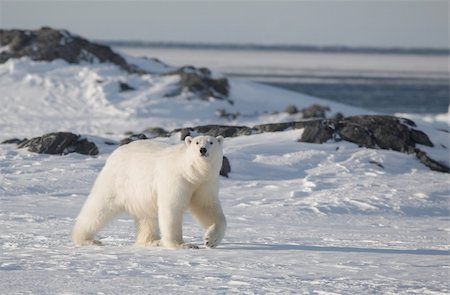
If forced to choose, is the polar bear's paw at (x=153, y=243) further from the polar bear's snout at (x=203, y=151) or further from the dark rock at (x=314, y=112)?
the dark rock at (x=314, y=112)

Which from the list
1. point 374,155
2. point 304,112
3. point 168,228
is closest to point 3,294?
point 168,228

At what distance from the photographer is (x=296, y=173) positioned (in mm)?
15039

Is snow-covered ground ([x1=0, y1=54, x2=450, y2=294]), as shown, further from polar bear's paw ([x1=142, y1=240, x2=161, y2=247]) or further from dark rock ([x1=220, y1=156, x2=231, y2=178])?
polar bear's paw ([x1=142, y1=240, x2=161, y2=247])

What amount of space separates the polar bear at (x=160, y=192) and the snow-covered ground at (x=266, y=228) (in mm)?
248

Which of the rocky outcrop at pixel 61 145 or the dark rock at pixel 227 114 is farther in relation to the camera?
the dark rock at pixel 227 114

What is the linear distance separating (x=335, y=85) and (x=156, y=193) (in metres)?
61.0

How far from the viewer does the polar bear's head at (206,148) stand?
26.9 ft

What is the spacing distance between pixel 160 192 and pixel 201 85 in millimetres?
21915

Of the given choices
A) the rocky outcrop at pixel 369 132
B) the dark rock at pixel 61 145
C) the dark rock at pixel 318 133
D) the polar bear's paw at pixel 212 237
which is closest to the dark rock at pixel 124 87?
the rocky outcrop at pixel 369 132

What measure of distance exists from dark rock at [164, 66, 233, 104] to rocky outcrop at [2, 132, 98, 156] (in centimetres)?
1359

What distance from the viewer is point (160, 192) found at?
8.45m

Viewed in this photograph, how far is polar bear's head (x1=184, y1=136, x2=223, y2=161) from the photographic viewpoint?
26.9 ft

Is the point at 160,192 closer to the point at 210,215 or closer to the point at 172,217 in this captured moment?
the point at 172,217

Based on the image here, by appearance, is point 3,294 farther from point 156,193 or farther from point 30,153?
point 30,153
